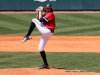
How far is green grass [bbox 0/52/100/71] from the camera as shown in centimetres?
905

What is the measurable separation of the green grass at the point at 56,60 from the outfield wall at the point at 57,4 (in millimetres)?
18121

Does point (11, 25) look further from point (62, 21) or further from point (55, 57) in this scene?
point (55, 57)

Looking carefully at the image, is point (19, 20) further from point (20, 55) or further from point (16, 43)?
point (20, 55)

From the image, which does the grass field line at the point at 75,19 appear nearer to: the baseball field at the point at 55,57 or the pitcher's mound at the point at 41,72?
the baseball field at the point at 55,57

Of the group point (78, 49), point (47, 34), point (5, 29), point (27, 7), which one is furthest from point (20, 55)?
point (27, 7)

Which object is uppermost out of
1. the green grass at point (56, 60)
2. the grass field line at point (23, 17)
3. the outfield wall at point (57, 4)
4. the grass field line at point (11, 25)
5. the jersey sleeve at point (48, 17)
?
the jersey sleeve at point (48, 17)

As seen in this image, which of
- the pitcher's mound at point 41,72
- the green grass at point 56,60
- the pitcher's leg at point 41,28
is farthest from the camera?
the green grass at point 56,60

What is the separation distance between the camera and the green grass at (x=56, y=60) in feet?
29.7

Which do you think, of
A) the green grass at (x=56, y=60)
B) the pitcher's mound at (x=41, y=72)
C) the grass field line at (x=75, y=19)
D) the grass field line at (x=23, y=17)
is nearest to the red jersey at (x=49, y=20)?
the pitcher's mound at (x=41, y=72)

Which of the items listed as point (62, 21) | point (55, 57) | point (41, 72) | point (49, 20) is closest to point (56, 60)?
point (55, 57)

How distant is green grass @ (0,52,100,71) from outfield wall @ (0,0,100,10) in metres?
18.1

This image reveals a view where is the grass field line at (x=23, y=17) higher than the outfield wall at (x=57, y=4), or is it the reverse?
the outfield wall at (x=57, y=4)

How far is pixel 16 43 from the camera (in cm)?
1441

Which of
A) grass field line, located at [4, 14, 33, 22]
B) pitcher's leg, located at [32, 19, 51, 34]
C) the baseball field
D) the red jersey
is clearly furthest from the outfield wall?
pitcher's leg, located at [32, 19, 51, 34]
